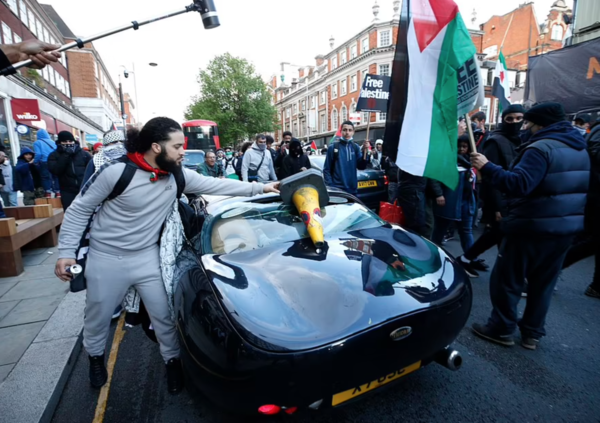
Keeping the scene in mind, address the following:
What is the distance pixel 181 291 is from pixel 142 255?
41 centimetres

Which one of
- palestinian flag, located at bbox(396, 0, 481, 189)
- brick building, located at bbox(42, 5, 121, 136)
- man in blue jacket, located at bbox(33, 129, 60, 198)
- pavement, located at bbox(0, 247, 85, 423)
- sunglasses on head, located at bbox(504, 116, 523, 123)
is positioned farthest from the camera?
brick building, located at bbox(42, 5, 121, 136)

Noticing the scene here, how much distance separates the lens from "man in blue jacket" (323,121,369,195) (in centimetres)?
541

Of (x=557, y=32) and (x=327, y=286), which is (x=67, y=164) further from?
(x=557, y=32)

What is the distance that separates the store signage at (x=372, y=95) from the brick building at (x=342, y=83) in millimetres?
17202

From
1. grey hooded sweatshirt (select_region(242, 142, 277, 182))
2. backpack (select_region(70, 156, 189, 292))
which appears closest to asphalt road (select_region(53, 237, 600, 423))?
backpack (select_region(70, 156, 189, 292))

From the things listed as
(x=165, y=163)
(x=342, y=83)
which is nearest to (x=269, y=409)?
(x=165, y=163)

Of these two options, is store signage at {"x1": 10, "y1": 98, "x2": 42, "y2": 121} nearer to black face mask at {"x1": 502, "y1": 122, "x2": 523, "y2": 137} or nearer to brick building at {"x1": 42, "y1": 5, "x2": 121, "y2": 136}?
black face mask at {"x1": 502, "y1": 122, "x2": 523, "y2": 137}

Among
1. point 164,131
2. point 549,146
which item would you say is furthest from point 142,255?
point 549,146

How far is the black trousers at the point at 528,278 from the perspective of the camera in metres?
2.59

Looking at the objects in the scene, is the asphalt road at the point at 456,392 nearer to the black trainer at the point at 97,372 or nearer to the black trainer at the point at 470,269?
the black trainer at the point at 97,372

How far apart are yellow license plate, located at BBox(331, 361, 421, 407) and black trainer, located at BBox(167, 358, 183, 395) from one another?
1.29 metres

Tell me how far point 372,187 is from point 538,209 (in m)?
4.52

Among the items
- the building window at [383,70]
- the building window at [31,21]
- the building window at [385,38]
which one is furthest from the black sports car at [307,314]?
the building window at [385,38]

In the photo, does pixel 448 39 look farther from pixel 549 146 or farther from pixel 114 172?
pixel 114 172
